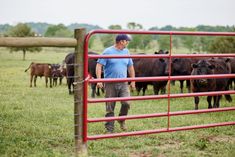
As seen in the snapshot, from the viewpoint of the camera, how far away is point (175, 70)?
18.0 meters

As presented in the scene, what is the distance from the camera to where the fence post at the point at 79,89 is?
5.88 metres

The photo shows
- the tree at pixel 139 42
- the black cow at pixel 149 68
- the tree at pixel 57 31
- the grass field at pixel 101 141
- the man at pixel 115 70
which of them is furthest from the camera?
the tree at pixel 57 31

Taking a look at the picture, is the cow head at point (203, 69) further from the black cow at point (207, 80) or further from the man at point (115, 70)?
the man at point (115, 70)

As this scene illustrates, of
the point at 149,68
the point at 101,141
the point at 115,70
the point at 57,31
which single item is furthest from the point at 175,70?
the point at 57,31

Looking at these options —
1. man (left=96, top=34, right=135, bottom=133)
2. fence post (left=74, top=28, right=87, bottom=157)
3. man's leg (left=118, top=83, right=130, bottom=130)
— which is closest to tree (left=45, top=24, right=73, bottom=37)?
man's leg (left=118, top=83, right=130, bottom=130)

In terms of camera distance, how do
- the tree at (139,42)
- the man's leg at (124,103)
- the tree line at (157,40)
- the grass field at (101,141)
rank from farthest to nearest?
the tree at (139,42) < the tree line at (157,40) < the man's leg at (124,103) < the grass field at (101,141)

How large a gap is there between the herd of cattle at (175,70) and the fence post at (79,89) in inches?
5.9

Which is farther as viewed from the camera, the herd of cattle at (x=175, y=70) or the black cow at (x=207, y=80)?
the herd of cattle at (x=175, y=70)

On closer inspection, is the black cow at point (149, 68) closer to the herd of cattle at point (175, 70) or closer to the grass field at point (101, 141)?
the herd of cattle at point (175, 70)

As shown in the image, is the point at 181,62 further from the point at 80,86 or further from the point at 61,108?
the point at 80,86

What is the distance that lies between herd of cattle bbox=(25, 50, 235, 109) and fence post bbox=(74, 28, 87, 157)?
15 centimetres

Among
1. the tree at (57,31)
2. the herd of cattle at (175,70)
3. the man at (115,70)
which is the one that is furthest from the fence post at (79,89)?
the tree at (57,31)

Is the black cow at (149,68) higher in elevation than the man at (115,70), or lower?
lower

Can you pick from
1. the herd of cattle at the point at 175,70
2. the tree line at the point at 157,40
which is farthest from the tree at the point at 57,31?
the herd of cattle at the point at 175,70
